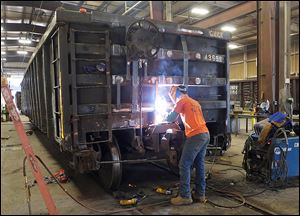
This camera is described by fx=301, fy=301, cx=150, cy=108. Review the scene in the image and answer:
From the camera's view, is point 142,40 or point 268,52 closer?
point 142,40

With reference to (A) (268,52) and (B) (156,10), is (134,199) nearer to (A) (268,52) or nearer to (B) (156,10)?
(A) (268,52)

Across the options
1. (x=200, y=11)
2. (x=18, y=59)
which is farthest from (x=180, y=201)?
(x=18, y=59)

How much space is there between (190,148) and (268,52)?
3.84m

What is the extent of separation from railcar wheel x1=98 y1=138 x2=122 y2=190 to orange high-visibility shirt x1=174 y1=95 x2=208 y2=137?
1039mm

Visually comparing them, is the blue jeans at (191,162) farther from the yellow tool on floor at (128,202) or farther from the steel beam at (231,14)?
the steel beam at (231,14)

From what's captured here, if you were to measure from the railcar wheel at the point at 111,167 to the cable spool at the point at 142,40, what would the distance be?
1281mm

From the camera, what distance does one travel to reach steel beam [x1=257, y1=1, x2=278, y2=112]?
651cm

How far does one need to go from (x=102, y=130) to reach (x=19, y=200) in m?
1.43

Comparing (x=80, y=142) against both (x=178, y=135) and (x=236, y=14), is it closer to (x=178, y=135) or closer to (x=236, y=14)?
(x=178, y=135)

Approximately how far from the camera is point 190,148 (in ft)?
12.5

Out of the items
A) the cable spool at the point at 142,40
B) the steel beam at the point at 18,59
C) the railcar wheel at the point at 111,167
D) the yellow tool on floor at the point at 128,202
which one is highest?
the steel beam at the point at 18,59

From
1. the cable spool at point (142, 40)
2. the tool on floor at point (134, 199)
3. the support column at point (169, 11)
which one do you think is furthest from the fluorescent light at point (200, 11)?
the tool on floor at point (134, 199)

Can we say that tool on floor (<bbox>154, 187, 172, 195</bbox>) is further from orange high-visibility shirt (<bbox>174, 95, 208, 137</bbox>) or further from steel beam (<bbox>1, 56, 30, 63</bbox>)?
steel beam (<bbox>1, 56, 30, 63</bbox>)

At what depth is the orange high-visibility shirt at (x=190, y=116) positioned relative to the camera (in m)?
3.85
